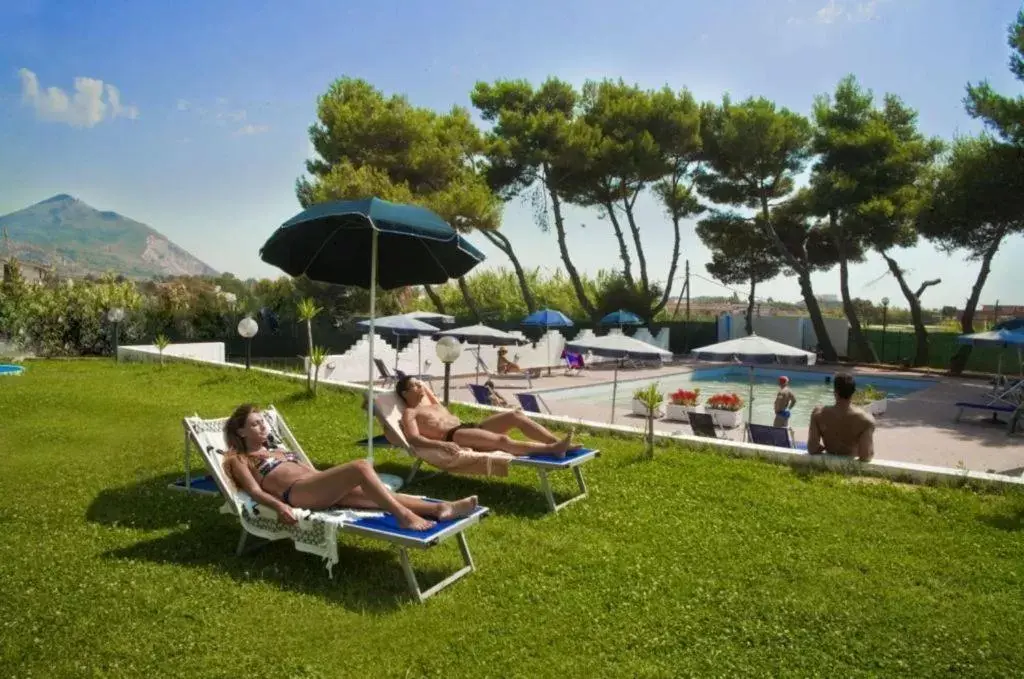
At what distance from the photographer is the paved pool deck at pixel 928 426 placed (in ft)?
30.0

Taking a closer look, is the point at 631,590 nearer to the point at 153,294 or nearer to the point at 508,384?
the point at 508,384

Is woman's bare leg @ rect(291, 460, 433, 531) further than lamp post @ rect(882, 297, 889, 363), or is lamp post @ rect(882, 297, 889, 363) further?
lamp post @ rect(882, 297, 889, 363)

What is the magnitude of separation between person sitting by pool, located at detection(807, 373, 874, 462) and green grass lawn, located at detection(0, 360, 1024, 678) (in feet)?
1.20

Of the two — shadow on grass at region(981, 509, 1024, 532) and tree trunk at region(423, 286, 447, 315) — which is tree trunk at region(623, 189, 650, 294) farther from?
shadow on grass at region(981, 509, 1024, 532)

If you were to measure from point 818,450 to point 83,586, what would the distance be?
5652 millimetres

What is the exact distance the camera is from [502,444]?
553 centimetres

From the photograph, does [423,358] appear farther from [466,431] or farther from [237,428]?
[237,428]

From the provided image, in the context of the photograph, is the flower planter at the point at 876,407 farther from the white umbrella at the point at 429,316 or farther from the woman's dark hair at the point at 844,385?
the white umbrella at the point at 429,316

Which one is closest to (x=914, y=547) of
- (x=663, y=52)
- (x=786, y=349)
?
(x=786, y=349)

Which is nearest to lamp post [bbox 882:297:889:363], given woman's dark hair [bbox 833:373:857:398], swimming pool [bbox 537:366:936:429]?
swimming pool [bbox 537:366:936:429]

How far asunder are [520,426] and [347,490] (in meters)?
1.87

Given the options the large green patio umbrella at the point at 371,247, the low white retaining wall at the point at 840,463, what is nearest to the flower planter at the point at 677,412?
the low white retaining wall at the point at 840,463

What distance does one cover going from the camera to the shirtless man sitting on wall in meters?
5.48

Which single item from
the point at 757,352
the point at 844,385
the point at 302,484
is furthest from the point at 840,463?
the point at 302,484
